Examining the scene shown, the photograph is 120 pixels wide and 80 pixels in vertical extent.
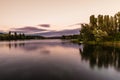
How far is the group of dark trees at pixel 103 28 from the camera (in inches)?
3885

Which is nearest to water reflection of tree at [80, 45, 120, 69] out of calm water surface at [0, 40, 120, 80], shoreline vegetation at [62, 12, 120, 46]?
calm water surface at [0, 40, 120, 80]

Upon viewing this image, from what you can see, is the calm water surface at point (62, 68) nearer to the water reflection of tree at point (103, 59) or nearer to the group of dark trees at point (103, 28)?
the water reflection of tree at point (103, 59)

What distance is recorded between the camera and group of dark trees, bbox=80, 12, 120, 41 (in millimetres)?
98669

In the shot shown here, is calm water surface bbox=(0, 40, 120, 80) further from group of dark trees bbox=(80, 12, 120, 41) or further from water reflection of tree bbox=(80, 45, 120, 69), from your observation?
group of dark trees bbox=(80, 12, 120, 41)

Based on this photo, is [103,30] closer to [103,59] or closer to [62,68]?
[103,59]

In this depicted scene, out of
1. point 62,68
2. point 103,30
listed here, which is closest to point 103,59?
point 62,68

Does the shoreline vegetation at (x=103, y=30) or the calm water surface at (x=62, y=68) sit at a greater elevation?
the shoreline vegetation at (x=103, y=30)

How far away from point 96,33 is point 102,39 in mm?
5205

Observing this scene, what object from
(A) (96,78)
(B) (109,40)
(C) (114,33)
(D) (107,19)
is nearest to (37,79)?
(A) (96,78)

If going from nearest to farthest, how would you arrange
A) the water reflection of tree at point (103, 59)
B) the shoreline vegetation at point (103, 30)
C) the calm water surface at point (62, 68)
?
the calm water surface at point (62, 68), the water reflection of tree at point (103, 59), the shoreline vegetation at point (103, 30)

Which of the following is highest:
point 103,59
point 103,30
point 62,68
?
point 103,30

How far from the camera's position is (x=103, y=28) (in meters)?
108

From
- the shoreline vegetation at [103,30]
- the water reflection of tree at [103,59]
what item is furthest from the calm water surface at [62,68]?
the shoreline vegetation at [103,30]

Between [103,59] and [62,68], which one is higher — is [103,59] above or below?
above
